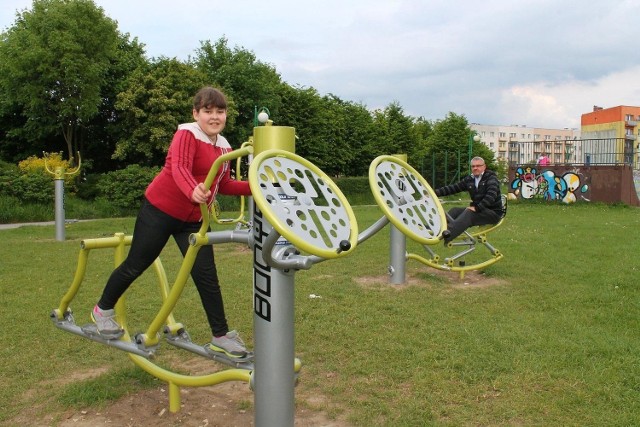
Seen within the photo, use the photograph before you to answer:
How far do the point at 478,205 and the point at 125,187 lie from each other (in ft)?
42.3

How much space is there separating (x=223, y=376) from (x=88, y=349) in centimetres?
178

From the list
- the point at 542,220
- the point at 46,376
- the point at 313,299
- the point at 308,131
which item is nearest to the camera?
the point at 46,376

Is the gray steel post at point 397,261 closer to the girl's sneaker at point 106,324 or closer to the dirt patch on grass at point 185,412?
the dirt patch on grass at point 185,412

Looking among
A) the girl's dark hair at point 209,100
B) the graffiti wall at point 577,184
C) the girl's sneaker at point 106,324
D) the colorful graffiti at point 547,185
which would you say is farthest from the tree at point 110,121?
the girl's dark hair at point 209,100

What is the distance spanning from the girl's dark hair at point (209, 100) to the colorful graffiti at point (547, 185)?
1732cm

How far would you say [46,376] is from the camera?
338cm

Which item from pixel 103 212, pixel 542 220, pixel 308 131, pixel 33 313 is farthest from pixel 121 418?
pixel 308 131

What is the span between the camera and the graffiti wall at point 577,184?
57.2 ft

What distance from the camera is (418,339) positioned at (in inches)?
155

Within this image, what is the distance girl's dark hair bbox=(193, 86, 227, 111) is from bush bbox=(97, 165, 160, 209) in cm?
1452

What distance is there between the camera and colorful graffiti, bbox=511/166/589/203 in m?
18.0

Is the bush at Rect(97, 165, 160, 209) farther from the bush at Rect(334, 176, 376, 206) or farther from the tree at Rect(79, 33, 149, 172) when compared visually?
the bush at Rect(334, 176, 376, 206)

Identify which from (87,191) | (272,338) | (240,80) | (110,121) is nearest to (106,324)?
(272,338)

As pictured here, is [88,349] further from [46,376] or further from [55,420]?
[55,420]
